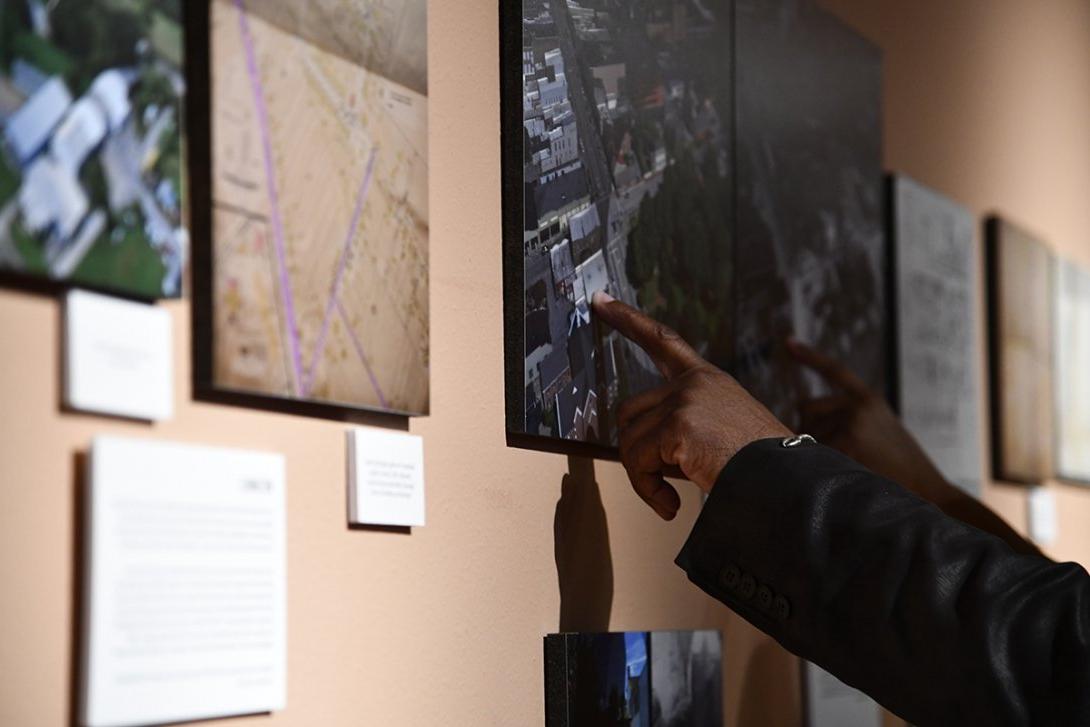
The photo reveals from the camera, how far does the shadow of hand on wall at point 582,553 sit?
6.20 ft

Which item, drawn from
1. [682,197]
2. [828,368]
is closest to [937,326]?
[828,368]

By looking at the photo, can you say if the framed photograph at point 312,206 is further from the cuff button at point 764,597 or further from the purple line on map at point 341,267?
the cuff button at point 764,597

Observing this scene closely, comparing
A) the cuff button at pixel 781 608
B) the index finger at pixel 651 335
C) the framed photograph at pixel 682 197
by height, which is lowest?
the cuff button at pixel 781 608

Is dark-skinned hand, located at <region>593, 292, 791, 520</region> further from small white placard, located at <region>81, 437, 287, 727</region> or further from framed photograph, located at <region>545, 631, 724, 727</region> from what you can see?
small white placard, located at <region>81, 437, 287, 727</region>

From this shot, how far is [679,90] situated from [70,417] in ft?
4.13

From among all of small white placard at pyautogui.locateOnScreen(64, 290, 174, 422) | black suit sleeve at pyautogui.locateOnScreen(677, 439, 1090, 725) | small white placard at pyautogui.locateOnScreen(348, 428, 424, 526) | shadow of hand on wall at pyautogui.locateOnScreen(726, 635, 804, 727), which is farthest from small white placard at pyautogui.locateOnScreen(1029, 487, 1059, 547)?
small white placard at pyautogui.locateOnScreen(64, 290, 174, 422)

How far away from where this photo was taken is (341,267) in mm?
1505

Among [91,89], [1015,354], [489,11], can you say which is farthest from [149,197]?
[1015,354]

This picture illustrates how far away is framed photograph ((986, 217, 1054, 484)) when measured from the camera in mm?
3562

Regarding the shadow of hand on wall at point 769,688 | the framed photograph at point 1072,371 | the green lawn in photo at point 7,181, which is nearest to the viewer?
the green lawn in photo at point 7,181

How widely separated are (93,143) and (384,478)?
1.63 feet

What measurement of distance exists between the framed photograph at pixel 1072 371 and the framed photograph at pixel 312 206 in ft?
9.26

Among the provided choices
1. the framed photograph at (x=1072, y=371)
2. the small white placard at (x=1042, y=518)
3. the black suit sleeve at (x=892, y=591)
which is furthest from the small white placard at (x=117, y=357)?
the framed photograph at (x=1072, y=371)

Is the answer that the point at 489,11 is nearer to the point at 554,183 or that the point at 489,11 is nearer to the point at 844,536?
the point at 554,183
